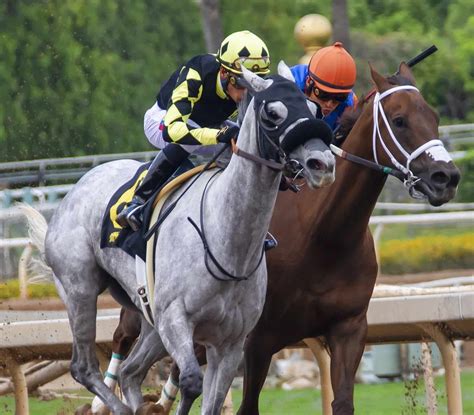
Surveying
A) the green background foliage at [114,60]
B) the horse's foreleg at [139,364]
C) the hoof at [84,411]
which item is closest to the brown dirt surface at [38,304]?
the hoof at [84,411]

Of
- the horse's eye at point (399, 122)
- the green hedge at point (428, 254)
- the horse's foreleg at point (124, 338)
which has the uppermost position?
the horse's eye at point (399, 122)

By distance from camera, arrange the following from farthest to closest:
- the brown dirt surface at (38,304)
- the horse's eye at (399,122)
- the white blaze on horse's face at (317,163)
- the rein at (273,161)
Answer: the brown dirt surface at (38,304) < the horse's eye at (399,122) < the rein at (273,161) < the white blaze on horse's face at (317,163)

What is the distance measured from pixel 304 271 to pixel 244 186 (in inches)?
36.7

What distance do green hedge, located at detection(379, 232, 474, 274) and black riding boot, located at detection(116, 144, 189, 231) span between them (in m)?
5.19

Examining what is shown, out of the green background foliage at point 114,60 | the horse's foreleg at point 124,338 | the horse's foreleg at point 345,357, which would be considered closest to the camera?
the horse's foreleg at point 345,357

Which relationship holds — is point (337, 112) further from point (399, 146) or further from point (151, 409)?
point (151, 409)

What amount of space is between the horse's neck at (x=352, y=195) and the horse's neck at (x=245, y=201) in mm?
759

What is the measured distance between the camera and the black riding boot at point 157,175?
654 centimetres

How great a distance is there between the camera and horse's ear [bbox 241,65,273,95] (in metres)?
5.77

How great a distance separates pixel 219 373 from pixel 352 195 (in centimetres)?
105

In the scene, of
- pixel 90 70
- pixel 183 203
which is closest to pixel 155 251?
pixel 183 203

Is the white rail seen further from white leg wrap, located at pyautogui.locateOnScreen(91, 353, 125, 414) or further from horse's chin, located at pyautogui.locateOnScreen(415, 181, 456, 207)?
horse's chin, located at pyautogui.locateOnScreen(415, 181, 456, 207)

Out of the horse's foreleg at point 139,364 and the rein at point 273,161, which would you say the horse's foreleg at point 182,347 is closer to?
the rein at point 273,161

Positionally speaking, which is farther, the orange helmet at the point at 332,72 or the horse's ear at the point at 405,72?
the orange helmet at the point at 332,72
